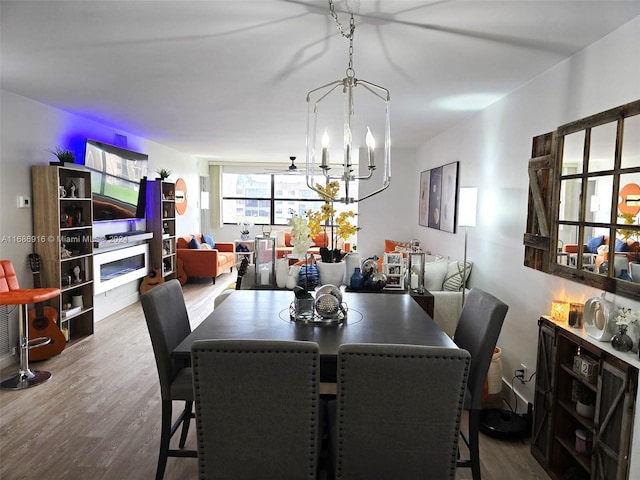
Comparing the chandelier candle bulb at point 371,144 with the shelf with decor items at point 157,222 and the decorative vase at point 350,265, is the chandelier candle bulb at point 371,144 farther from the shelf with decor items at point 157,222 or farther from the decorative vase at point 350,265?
the shelf with decor items at point 157,222

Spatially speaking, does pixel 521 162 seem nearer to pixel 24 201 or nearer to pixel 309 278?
pixel 309 278

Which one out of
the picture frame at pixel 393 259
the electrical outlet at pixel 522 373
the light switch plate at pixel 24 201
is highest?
the light switch plate at pixel 24 201

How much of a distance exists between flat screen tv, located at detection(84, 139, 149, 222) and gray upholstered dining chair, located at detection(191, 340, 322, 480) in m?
4.11

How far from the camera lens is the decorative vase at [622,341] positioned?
194cm

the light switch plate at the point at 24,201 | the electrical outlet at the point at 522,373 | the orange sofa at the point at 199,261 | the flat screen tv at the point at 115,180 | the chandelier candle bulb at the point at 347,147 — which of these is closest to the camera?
the chandelier candle bulb at the point at 347,147

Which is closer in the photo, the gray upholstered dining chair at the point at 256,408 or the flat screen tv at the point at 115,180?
the gray upholstered dining chair at the point at 256,408

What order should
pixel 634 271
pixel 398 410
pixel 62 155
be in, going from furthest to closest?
pixel 62 155, pixel 634 271, pixel 398 410

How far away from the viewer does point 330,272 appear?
3287 millimetres

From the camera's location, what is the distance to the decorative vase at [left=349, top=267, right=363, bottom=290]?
332 cm

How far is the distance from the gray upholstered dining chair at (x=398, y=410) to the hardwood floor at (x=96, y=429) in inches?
41.9

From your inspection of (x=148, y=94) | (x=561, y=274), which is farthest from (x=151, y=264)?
(x=561, y=274)

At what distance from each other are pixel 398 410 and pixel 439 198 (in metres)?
4.46

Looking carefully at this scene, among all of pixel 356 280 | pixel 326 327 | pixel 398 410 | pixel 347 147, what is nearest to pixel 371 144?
pixel 347 147

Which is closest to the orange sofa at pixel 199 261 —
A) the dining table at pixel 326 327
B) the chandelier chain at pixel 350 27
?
the dining table at pixel 326 327
